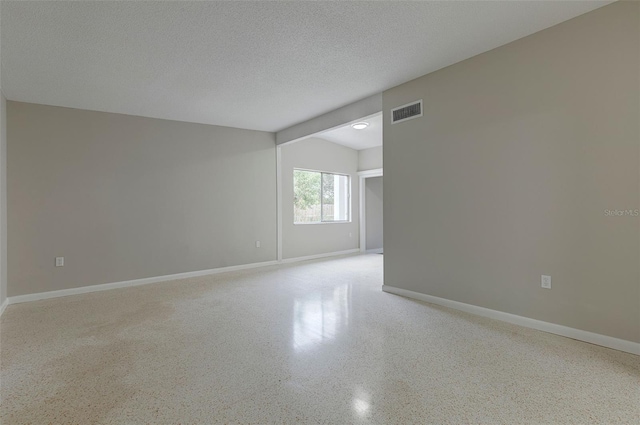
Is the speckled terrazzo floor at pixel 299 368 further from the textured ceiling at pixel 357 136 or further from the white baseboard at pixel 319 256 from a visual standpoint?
the textured ceiling at pixel 357 136

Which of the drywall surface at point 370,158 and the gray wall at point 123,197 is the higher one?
the drywall surface at point 370,158

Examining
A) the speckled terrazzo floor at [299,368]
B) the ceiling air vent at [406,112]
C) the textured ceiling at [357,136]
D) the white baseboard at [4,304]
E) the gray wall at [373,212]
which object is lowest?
the speckled terrazzo floor at [299,368]

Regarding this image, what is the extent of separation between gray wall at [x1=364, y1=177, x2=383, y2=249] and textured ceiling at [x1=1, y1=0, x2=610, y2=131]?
4383mm

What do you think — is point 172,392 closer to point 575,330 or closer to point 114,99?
point 575,330

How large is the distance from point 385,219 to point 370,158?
400 centimetres

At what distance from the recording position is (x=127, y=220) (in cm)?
467

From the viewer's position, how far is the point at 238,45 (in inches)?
110

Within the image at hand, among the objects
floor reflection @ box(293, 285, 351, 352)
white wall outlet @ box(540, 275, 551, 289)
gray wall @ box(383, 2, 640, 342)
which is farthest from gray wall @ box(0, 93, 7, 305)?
white wall outlet @ box(540, 275, 551, 289)

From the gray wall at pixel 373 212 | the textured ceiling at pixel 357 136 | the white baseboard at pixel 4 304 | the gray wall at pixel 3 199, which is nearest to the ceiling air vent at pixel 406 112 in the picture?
the textured ceiling at pixel 357 136

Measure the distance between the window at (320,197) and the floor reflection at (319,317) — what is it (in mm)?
3004

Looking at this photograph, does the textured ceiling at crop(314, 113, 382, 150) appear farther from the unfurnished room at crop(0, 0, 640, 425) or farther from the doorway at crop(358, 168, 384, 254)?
the unfurnished room at crop(0, 0, 640, 425)

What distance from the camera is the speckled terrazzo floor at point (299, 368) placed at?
5.48 ft

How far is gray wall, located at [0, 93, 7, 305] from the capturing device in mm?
3605

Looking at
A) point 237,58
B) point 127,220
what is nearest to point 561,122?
point 237,58
